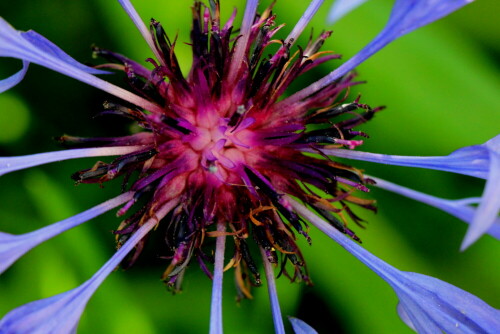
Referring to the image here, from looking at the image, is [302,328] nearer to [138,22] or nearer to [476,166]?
[476,166]

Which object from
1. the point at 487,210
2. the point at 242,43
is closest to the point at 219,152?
the point at 242,43

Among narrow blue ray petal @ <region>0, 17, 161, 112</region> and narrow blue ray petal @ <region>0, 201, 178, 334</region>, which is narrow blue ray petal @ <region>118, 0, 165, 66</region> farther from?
narrow blue ray petal @ <region>0, 201, 178, 334</region>

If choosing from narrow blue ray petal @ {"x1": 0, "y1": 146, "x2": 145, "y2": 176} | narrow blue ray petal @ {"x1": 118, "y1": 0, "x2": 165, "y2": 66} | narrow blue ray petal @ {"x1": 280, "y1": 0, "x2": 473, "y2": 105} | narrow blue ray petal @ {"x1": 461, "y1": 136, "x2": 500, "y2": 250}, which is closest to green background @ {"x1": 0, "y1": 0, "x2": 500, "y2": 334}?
narrow blue ray petal @ {"x1": 118, "y1": 0, "x2": 165, "y2": 66}

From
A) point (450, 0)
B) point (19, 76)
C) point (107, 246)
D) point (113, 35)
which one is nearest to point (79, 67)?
point (19, 76)

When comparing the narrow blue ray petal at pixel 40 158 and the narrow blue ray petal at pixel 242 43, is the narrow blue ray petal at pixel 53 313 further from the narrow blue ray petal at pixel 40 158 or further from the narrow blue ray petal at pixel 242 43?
the narrow blue ray petal at pixel 242 43

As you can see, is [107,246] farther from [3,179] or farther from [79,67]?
[79,67]
